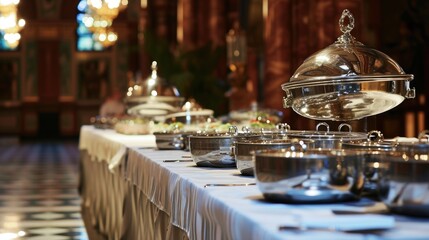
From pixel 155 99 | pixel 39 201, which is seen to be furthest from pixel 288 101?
pixel 39 201

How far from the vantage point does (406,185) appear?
193 cm

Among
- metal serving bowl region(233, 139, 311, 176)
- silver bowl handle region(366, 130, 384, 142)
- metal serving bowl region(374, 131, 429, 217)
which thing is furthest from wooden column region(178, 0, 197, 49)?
metal serving bowl region(374, 131, 429, 217)

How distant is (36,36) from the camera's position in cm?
3319

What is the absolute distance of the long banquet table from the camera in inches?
70.4

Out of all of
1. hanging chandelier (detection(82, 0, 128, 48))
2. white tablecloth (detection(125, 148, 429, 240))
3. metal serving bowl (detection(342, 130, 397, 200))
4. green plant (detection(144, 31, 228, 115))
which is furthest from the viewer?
green plant (detection(144, 31, 228, 115))

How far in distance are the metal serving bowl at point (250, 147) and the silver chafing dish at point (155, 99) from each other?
4964 millimetres

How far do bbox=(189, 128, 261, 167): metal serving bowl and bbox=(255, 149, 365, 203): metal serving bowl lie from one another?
1.16 metres

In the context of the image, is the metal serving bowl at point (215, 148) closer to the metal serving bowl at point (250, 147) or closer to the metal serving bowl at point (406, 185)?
the metal serving bowl at point (250, 147)

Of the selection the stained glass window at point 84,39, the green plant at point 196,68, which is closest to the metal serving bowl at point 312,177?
the green plant at point 196,68

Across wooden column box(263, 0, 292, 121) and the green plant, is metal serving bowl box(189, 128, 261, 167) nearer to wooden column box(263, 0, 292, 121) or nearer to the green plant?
wooden column box(263, 0, 292, 121)

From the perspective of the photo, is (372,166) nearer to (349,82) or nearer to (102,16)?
(349,82)

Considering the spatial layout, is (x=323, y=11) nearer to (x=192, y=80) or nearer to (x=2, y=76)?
(x=192, y=80)

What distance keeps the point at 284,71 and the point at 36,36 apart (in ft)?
75.4

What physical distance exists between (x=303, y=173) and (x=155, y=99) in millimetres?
6016
